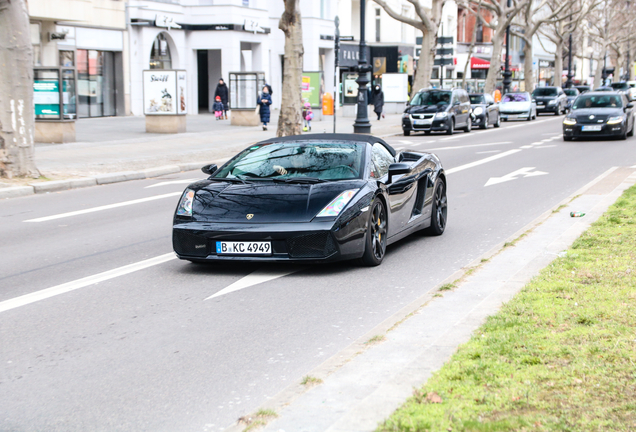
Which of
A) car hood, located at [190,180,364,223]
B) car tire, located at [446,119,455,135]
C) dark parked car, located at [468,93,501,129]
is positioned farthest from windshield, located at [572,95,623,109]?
car hood, located at [190,180,364,223]

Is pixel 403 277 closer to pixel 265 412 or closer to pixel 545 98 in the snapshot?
pixel 265 412

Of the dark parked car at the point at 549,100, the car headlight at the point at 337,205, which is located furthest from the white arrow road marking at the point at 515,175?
the dark parked car at the point at 549,100

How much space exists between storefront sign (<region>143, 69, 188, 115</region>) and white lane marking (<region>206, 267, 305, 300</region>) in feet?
71.9

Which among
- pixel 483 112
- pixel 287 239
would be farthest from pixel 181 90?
pixel 287 239

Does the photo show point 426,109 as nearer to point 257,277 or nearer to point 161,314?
point 257,277

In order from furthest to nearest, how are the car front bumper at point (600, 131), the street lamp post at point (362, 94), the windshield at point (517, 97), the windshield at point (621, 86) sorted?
1. the windshield at point (621, 86)
2. the windshield at point (517, 97)
3. the street lamp post at point (362, 94)
4. the car front bumper at point (600, 131)

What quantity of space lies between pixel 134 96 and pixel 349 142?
3333cm

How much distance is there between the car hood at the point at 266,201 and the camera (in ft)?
25.8

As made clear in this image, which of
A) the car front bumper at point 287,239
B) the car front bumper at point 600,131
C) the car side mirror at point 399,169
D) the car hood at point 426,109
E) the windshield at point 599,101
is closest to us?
the car front bumper at point 287,239

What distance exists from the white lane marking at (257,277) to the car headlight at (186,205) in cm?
85

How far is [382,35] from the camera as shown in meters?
67.3

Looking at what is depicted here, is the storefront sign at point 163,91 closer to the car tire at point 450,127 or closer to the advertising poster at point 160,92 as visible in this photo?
the advertising poster at point 160,92

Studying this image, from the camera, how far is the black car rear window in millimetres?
28531

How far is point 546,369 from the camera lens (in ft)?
15.1
